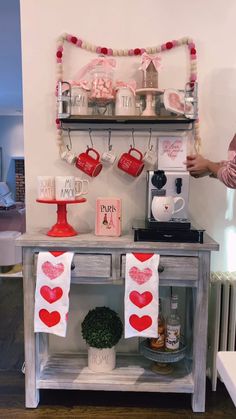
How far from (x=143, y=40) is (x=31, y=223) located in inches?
46.0

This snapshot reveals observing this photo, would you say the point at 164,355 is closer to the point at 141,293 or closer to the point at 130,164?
the point at 141,293

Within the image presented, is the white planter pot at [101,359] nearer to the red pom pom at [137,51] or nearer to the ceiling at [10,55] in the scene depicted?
the red pom pom at [137,51]

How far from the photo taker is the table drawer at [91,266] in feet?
5.94

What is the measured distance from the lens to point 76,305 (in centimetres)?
224

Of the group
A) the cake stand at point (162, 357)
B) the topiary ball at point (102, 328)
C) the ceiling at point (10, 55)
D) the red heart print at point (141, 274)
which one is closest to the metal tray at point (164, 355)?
the cake stand at point (162, 357)

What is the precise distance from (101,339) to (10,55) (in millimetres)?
3435

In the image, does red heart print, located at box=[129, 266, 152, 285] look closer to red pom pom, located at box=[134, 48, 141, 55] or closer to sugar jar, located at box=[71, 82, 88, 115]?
sugar jar, located at box=[71, 82, 88, 115]

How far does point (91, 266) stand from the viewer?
181 cm

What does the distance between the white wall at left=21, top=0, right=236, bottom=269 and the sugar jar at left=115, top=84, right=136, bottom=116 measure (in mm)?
187

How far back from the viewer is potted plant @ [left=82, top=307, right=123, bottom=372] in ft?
6.41

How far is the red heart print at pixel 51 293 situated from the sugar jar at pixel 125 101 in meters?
0.92

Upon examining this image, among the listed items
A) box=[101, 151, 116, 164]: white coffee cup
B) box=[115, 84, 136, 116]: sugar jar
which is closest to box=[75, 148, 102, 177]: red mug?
box=[101, 151, 116, 164]: white coffee cup

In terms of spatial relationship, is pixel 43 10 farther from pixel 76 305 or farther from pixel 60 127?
pixel 76 305

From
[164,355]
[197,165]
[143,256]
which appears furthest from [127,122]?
[164,355]
